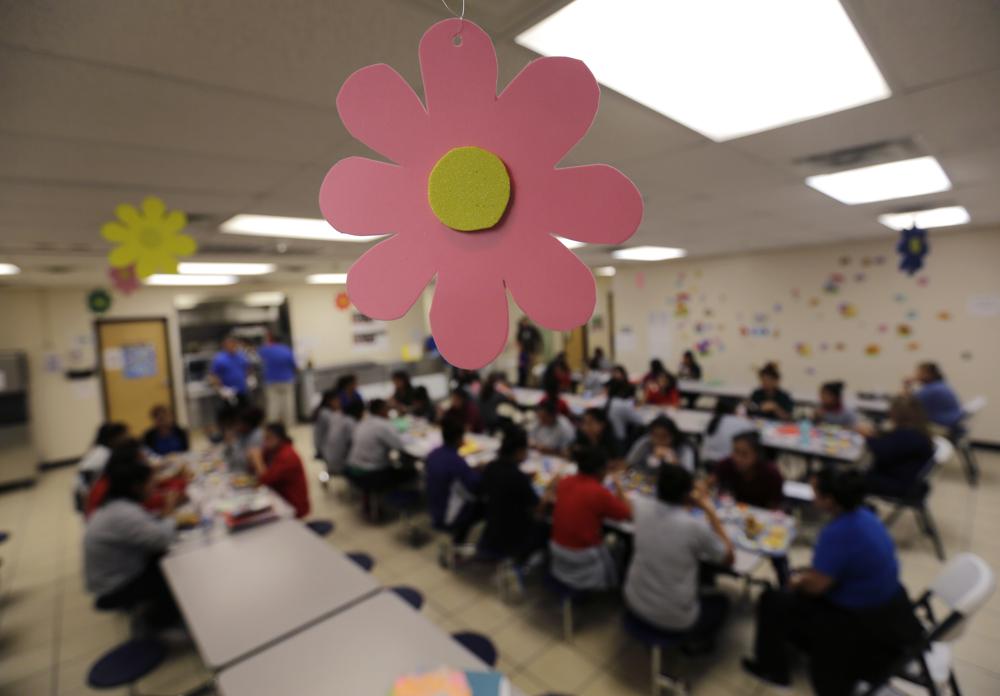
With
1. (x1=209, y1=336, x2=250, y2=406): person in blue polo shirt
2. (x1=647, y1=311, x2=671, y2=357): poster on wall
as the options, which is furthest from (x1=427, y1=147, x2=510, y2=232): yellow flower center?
(x1=647, y1=311, x2=671, y2=357): poster on wall

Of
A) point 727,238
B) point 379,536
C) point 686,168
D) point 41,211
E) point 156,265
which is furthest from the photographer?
point 727,238

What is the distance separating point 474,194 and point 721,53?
122 cm

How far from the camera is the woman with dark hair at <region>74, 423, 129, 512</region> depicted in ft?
12.3

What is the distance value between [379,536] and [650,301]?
21.7ft

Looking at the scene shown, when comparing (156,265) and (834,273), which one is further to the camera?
(834,273)

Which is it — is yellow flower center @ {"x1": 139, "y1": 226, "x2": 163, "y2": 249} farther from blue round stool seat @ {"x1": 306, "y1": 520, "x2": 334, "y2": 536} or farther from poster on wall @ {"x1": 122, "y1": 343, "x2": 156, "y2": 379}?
poster on wall @ {"x1": 122, "y1": 343, "x2": 156, "y2": 379}

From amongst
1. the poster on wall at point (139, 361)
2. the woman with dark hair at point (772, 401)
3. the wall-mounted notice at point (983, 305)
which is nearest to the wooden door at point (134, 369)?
the poster on wall at point (139, 361)

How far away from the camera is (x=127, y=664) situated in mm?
2172

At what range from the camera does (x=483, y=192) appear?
2.11 feet

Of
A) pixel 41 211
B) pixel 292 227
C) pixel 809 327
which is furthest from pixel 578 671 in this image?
pixel 809 327

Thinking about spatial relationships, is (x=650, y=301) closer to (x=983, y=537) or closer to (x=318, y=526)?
(x=983, y=537)

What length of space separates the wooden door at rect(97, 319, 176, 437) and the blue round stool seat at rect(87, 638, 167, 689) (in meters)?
6.85

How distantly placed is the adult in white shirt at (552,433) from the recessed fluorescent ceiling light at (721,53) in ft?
9.59

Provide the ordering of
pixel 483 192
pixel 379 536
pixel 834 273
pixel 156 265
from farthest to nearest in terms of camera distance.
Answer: pixel 834 273
pixel 379 536
pixel 156 265
pixel 483 192
